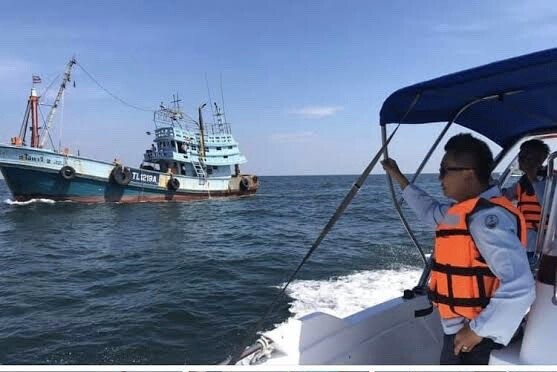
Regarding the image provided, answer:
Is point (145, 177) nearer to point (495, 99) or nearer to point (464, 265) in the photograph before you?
point (495, 99)

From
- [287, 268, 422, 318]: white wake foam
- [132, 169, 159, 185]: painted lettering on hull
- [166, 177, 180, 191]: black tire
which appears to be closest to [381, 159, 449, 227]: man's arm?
[287, 268, 422, 318]: white wake foam

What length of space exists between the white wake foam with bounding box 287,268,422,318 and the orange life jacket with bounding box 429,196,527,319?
204 inches

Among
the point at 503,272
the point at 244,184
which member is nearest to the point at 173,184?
the point at 244,184

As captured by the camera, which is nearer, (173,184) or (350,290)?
(350,290)

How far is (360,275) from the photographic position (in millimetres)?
9773

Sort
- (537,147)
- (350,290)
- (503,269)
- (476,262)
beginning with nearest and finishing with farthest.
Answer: (503,269) → (476,262) → (537,147) → (350,290)

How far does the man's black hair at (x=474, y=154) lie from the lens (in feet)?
6.24

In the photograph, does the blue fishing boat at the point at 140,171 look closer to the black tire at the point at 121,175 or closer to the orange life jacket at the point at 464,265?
the black tire at the point at 121,175

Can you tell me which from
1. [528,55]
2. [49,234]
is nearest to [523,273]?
[528,55]

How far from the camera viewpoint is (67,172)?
87.5 ft

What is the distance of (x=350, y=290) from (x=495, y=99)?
601cm

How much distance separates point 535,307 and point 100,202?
29.0 meters

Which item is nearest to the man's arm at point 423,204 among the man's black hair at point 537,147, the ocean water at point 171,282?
the ocean water at point 171,282

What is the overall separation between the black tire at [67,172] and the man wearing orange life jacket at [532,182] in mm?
27264
